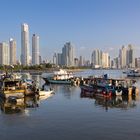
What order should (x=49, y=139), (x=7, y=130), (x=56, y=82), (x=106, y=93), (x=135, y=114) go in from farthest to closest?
(x=56, y=82) < (x=106, y=93) < (x=135, y=114) < (x=7, y=130) < (x=49, y=139)

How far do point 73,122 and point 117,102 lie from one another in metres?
18.5

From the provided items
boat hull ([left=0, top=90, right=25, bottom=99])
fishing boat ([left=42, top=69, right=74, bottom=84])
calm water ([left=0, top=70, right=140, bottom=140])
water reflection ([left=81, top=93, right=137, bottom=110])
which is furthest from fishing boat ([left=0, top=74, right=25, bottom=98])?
fishing boat ([left=42, top=69, right=74, bottom=84])

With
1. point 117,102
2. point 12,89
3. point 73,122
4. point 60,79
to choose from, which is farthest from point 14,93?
point 60,79

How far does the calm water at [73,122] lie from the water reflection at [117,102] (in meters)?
0.13

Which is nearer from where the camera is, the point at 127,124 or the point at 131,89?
the point at 127,124

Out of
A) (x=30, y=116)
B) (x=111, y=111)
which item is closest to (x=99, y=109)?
(x=111, y=111)

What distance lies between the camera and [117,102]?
5103 centimetres

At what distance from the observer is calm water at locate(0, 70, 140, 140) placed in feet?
93.2

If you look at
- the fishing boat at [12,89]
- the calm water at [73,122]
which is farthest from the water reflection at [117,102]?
the fishing boat at [12,89]

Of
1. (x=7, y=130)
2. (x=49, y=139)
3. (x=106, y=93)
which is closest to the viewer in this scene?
(x=49, y=139)

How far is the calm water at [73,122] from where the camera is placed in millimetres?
28422

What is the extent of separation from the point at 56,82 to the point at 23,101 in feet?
163

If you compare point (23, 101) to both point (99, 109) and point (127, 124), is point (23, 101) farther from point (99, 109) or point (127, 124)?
point (127, 124)

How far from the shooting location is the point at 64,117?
36.8m
